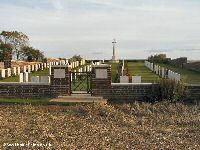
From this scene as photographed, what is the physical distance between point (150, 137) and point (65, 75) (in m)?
8.38

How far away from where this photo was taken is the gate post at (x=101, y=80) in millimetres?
18453

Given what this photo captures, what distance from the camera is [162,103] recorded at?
1661 cm

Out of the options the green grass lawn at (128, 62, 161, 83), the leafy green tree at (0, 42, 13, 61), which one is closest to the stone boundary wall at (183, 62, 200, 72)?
the green grass lawn at (128, 62, 161, 83)

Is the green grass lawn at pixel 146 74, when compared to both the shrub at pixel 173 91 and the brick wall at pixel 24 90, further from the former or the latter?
the brick wall at pixel 24 90

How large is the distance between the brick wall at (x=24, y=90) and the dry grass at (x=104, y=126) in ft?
8.25

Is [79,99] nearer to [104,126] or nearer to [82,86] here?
[82,86]

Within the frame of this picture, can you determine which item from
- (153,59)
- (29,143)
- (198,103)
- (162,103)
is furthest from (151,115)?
(153,59)

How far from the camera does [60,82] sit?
61.5 feet

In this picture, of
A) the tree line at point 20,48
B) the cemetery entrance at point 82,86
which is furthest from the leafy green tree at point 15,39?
the cemetery entrance at point 82,86

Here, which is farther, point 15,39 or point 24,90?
point 15,39

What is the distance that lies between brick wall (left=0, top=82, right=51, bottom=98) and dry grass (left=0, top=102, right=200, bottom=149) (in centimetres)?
251

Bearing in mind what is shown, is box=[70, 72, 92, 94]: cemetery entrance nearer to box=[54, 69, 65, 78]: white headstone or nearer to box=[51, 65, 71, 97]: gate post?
box=[51, 65, 71, 97]: gate post

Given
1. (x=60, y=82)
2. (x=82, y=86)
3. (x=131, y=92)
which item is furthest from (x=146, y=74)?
(x=60, y=82)

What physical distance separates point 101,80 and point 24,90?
3.29 meters
